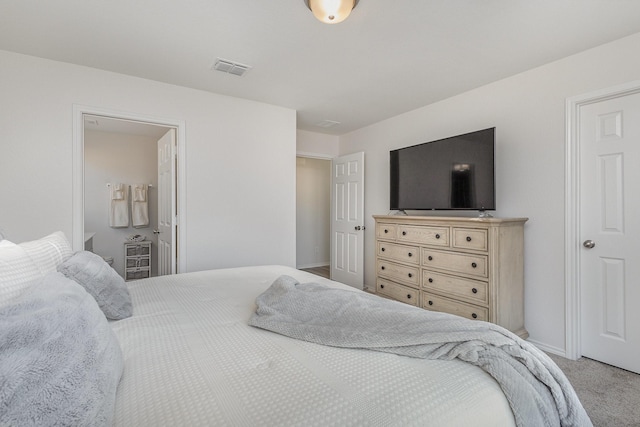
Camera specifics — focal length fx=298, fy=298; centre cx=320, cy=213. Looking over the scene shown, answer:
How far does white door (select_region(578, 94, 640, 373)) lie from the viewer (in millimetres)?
2150

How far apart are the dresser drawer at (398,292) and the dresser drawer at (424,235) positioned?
508 mm

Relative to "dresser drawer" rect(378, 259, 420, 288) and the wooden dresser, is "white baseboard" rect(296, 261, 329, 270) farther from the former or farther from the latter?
the wooden dresser

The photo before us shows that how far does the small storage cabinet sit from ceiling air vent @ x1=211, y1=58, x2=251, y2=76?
10.5 ft

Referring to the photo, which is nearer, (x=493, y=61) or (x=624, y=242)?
(x=624, y=242)

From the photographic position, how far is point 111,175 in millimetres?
4645

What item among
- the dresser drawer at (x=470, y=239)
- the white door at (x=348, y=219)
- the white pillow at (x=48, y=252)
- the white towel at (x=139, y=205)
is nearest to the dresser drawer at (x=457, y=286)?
the dresser drawer at (x=470, y=239)

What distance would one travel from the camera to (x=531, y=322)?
8.66ft

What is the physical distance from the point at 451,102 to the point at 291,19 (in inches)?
82.8

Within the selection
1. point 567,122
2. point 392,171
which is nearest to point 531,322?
point 567,122

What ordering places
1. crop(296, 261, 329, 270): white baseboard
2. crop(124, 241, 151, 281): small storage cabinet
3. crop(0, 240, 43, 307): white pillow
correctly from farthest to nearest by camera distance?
1. crop(296, 261, 329, 270): white baseboard
2. crop(124, 241, 151, 281): small storage cabinet
3. crop(0, 240, 43, 307): white pillow

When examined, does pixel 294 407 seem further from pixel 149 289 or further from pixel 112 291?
pixel 149 289

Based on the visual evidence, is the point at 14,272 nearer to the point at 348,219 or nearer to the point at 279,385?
the point at 279,385

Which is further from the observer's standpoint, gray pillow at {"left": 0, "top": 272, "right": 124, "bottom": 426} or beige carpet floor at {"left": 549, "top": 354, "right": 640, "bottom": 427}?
beige carpet floor at {"left": 549, "top": 354, "right": 640, "bottom": 427}

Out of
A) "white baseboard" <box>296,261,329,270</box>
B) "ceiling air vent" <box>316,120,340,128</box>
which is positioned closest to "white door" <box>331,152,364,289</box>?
"ceiling air vent" <box>316,120,340,128</box>
